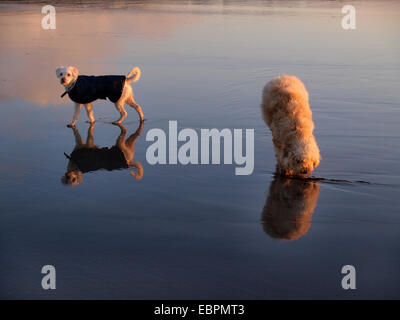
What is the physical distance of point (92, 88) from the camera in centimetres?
818

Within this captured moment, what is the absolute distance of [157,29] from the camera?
18109mm

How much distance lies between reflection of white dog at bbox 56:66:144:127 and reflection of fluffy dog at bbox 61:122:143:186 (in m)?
0.62

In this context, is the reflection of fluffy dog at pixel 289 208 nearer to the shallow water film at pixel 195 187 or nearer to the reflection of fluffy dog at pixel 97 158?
the shallow water film at pixel 195 187

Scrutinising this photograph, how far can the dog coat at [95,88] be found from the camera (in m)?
8.13

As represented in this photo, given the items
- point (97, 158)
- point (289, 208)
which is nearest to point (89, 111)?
point (97, 158)

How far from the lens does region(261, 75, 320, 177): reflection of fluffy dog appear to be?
19.4ft

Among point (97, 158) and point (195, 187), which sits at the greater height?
point (97, 158)

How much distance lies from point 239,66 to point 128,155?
6263mm

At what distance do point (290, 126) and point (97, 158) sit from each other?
2454 mm

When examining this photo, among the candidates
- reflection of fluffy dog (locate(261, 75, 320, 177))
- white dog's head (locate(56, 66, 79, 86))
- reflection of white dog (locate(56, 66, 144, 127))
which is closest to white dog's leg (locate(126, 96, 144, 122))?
reflection of white dog (locate(56, 66, 144, 127))

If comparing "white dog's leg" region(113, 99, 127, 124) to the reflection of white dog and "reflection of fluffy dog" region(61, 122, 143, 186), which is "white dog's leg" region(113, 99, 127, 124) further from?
"reflection of fluffy dog" region(61, 122, 143, 186)

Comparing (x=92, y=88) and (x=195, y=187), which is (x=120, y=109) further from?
(x=195, y=187)
